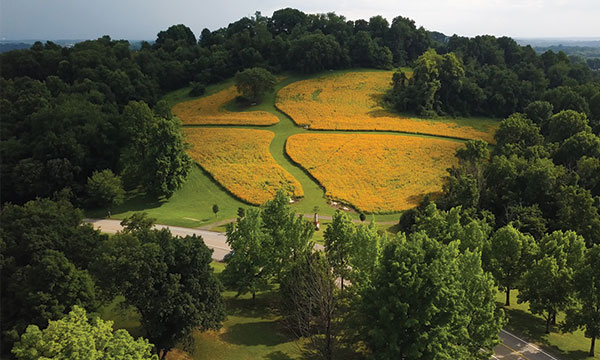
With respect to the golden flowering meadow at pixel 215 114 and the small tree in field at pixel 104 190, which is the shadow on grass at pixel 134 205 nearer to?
the small tree in field at pixel 104 190

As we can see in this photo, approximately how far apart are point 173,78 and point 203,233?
76185 millimetres

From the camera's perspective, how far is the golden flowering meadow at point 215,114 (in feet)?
290

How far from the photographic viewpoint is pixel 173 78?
113m

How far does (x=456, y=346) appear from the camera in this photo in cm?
2445

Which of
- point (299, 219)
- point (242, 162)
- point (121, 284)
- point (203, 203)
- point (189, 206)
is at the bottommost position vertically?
point (189, 206)

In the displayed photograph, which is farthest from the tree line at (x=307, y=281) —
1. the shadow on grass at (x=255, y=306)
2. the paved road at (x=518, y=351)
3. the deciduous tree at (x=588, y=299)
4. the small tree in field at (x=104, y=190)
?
the small tree in field at (x=104, y=190)

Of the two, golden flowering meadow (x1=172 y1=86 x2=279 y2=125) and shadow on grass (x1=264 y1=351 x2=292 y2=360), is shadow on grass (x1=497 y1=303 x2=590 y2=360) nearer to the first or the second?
shadow on grass (x1=264 y1=351 x2=292 y2=360)

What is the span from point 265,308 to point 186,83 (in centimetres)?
9448

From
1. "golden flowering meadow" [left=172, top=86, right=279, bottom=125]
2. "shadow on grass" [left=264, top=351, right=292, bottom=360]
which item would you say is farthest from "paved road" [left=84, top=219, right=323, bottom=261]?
"golden flowering meadow" [left=172, top=86, right=279, bottom=125]

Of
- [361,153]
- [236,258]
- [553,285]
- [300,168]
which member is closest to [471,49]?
[361,153]

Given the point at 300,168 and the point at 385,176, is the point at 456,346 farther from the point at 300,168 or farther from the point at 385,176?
the point at 300,168

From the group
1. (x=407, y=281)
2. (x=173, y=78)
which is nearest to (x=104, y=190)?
(x=407, y=281)

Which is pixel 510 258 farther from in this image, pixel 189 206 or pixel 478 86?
pixel 478 86

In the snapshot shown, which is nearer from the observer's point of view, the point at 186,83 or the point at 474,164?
the point at 474,164
